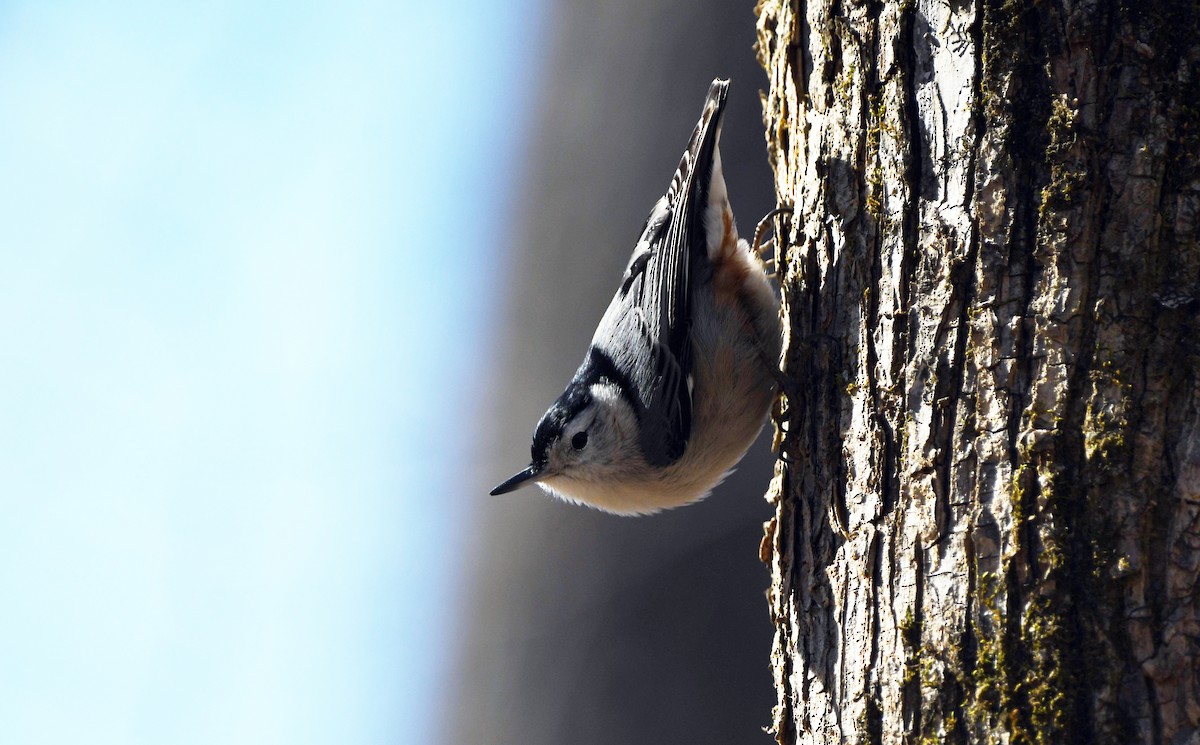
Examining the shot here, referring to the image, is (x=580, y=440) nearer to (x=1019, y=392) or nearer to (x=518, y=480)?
(x=518, y=480)

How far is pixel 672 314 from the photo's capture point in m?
2.57

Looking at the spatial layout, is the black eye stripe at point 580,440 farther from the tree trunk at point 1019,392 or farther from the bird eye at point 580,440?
the tree trunk at point 1019,392

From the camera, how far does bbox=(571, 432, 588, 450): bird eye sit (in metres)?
2.70

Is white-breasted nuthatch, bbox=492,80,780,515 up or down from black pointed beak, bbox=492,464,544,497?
up

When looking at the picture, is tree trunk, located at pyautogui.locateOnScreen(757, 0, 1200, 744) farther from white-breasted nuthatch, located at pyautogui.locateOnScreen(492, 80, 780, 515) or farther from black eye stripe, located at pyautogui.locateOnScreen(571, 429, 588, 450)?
black eye stripe, located at pyautogui.locateOnScreen(571, 429, 588, 450)

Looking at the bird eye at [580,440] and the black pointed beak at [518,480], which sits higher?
the bird eye at [580,440]

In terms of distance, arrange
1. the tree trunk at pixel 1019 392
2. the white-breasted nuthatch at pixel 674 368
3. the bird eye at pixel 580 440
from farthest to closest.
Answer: the bird eye at pixel 580 440, the white-breasted nuthatch at pixel 674 368, the tree trunk at pixel 1019 392

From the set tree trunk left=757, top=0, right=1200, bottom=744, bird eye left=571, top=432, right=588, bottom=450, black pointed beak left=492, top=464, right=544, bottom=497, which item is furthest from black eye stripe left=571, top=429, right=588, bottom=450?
tree trunk left=757, top=0, right=1200, bottom=744

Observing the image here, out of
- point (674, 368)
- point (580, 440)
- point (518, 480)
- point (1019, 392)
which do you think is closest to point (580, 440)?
point (580, 440)

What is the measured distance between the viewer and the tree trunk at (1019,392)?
1356mm

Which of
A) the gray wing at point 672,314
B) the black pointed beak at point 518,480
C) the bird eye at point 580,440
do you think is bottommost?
the black pointed beak at point 518,480

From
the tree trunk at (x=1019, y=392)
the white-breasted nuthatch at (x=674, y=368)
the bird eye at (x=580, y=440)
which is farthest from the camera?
the bird eye at (x=580, y=440)

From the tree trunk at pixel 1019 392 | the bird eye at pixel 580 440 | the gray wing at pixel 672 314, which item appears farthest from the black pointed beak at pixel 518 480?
the tree trunk at pixel 1019 392

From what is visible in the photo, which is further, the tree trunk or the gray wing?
the gray wing
